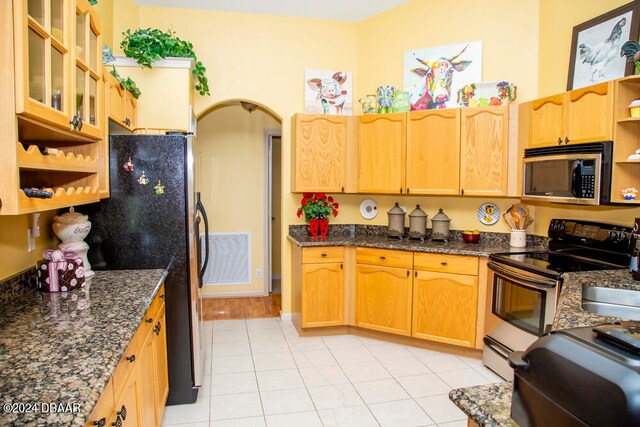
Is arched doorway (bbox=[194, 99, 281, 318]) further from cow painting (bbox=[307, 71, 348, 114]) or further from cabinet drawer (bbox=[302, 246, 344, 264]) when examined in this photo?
cabinet drawer (bbox=[302, 246, 344, 264])

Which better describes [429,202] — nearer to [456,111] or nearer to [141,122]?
[456,111]

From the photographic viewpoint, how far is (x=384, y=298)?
3.64 meters

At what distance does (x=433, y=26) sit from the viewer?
3812 mm

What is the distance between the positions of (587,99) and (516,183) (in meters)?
0.84

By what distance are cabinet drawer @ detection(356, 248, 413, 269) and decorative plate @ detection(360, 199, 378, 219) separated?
595 mm

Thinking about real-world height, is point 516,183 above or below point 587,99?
below

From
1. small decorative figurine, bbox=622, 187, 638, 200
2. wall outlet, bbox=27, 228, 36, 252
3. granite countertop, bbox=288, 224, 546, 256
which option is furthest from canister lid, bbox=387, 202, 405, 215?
wall outlet, bbox=27, 228, 36, 252

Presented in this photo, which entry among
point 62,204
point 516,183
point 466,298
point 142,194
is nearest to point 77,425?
point 62,204

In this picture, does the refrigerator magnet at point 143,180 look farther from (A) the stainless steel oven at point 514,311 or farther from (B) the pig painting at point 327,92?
(A) the stainless steel oven at point 514,311

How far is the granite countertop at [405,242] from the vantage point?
133 inches

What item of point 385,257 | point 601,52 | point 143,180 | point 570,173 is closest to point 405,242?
point 385,257

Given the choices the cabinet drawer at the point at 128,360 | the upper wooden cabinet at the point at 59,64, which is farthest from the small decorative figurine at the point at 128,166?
the cabinet drawer at the point at 128,360

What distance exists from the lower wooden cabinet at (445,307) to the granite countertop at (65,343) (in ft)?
7.14

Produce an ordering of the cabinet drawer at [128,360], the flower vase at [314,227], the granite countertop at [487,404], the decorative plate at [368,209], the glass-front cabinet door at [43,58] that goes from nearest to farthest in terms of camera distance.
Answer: the granite countertop at [487,404], the glass-front cabinet door at [43,58], the cabinet drawer at [128,360], the flower vase at [314,227], the decorative plate at [368,209]
